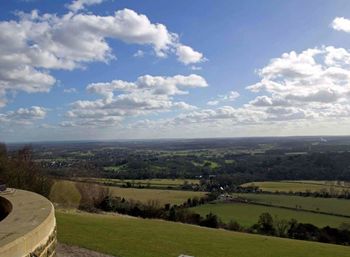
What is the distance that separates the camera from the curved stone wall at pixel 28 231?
6.84 m

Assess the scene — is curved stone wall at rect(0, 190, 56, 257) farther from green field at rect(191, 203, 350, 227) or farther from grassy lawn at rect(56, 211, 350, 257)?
green field at rect(191, 203, 350, 227)

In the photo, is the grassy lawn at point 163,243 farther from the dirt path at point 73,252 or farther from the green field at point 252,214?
the green field at point 252,214

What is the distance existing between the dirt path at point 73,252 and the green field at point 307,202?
159 feet

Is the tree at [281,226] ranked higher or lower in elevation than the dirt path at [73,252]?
lower

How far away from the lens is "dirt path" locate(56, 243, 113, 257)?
602 inches

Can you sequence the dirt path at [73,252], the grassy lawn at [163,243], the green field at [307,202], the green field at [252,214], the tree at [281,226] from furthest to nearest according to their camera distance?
1. the green field at [307,202]
2. the green field at [252,214]
3. the tree at [281,226]
4. the grassy lawn at [163,243]
5. the dirt path at [73,252]

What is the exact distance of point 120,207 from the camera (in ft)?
173

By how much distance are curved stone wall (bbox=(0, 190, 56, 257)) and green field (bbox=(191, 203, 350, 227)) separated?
1626 inches

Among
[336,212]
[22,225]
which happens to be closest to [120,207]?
[336,212]

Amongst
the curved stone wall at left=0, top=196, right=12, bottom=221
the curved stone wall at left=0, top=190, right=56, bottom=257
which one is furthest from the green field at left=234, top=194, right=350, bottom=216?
the curved stone wall at left=0, top=190, right=56, bottom=257

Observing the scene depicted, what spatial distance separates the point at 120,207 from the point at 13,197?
41.3m

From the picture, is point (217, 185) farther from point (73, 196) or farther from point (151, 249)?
point (151, 249)

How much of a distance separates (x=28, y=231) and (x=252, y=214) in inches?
2078

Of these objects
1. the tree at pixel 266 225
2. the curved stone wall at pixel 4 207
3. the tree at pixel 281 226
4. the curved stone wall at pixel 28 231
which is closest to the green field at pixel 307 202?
the tree at pixel 281 226
